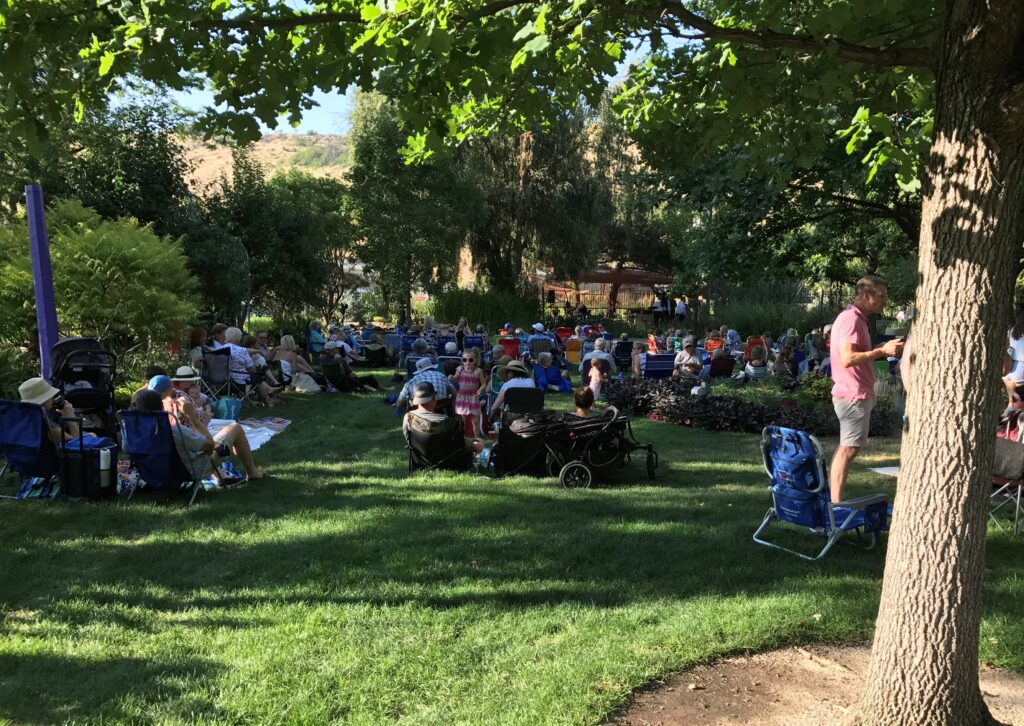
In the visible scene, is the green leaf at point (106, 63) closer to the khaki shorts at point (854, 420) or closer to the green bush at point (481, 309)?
the khaki shorts at point (854, 420)

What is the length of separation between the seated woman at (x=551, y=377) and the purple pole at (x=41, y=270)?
7.43 metres

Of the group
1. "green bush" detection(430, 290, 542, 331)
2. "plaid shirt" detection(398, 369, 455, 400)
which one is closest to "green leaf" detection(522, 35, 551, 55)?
"plaid shirt" detection(398, 369, 455, 400)

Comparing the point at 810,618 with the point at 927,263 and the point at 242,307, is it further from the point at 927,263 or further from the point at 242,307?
the point at 242,307

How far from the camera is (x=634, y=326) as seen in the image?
26.6 metres

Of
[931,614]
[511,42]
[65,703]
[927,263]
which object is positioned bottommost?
[65,703]

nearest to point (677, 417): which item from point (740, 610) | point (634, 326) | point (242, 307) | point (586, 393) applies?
point (586, 393)

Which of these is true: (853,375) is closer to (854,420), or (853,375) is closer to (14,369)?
(854,420)

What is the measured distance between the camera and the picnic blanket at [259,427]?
8.05m

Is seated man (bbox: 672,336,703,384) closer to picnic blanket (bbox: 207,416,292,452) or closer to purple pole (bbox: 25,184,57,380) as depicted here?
picnic blanket (bbox: 207,416,292,452)

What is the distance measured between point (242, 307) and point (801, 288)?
21.6m

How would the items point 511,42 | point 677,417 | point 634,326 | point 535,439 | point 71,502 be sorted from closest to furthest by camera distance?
point 511,42
point 71,502
point 535,439
point 677,417
point 634,326

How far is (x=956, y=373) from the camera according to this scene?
245cm

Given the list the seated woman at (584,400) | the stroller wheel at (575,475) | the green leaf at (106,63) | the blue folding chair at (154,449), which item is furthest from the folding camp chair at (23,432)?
the seated woman at (584,400)

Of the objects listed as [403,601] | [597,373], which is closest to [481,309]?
[597,373]
